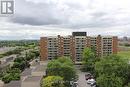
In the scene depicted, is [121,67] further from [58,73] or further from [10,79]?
[10,79]

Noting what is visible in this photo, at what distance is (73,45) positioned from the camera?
5403 centimetres

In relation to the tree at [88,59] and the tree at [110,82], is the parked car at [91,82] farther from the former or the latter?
the tree at [88,59]

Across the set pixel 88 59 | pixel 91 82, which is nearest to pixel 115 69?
pixel 91 82

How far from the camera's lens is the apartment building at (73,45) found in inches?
2127

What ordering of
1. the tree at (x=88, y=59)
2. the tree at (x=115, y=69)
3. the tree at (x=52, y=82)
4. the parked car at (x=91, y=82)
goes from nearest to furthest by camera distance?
the tree at (x=52, y=82) → the tree at (x=115, y=69) → the parked car at (x=91, y=82) → the tree at (x=88, y=59)

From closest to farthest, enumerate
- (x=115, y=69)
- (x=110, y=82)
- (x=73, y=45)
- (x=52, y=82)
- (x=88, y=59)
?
(x=110, y=82) < (x=52, y=82) < (x=115, y=69) < (x=88, y=59) < (x=73, y=45)

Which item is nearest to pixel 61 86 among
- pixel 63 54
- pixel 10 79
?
pixel 10 79

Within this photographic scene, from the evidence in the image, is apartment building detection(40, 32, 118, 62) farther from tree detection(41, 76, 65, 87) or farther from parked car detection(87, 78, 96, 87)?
tree detection(41, 76, 65, 87)

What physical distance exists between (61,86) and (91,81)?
25.3 ft

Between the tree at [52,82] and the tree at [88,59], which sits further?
the tree at [88,59]

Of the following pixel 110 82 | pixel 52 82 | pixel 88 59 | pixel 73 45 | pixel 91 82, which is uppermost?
pixel 73 45

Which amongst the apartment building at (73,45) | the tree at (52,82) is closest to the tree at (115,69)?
the tree at (52,82)

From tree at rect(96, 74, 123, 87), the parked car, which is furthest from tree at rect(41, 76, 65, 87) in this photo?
the parked car

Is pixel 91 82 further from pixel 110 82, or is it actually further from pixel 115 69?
pixel 110 82
